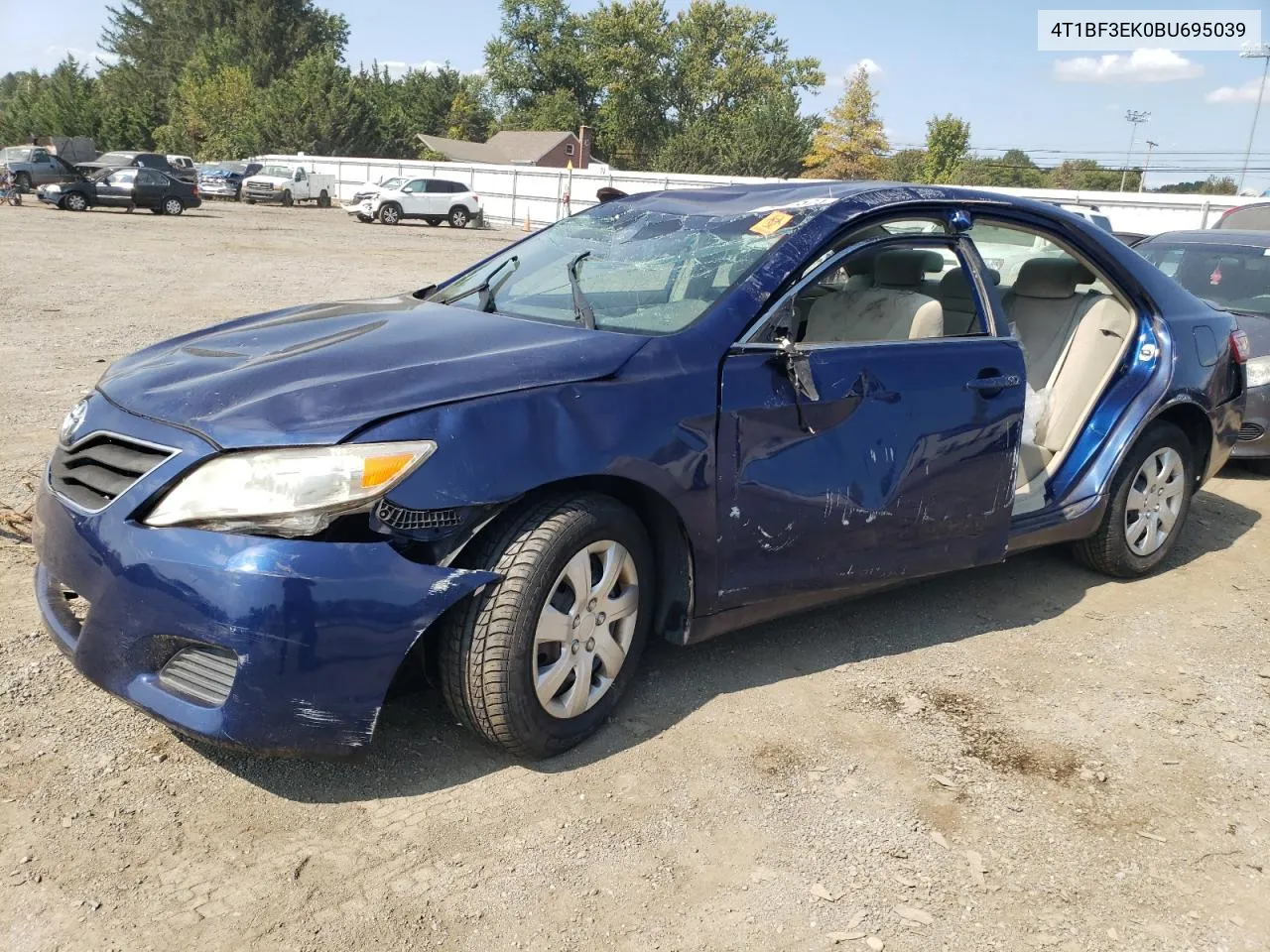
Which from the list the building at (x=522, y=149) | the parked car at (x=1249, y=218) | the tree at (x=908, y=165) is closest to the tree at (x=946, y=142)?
the tree at (x=908, y=165)

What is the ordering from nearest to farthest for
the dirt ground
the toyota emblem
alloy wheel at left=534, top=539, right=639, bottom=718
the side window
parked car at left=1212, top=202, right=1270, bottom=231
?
the dirt ground, alloy wheel at left=534, top=539, right=639, bottom=718, the toyota emblem, the side window, parked car at left=1212, top=202, right=1270, bottom=231

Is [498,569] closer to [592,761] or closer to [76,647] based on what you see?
[592,761]

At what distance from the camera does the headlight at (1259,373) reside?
6773 millimetres

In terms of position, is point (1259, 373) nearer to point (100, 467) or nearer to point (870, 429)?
point (870, 429)

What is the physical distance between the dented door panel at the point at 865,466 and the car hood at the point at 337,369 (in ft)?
1.68

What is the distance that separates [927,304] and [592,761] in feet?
6.74

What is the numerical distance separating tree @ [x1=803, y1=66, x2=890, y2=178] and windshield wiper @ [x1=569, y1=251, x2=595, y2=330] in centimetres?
7011

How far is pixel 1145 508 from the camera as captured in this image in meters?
4.92

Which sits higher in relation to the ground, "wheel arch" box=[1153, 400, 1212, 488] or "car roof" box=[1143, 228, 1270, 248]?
"car roof" box=[1143, 228, 1270, 248]

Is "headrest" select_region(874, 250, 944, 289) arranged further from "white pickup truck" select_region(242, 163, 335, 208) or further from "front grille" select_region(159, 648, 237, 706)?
"white pickup truck" select_region(242, 163, 335, 208)

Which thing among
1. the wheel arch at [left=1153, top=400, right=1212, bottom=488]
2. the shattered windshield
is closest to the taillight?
the wheel arch at [left=1153, top=400, right=1212, bottom=488]

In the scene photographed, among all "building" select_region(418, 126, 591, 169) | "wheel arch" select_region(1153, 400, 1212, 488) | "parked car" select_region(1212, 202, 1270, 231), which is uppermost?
"building" select_region(418, 126, 591, 169)

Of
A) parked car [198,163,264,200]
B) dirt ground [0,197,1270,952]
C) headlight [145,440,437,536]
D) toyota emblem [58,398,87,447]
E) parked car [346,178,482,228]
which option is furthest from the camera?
parked car [198,163,264,200]

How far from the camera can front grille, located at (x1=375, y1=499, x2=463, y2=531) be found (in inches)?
104
